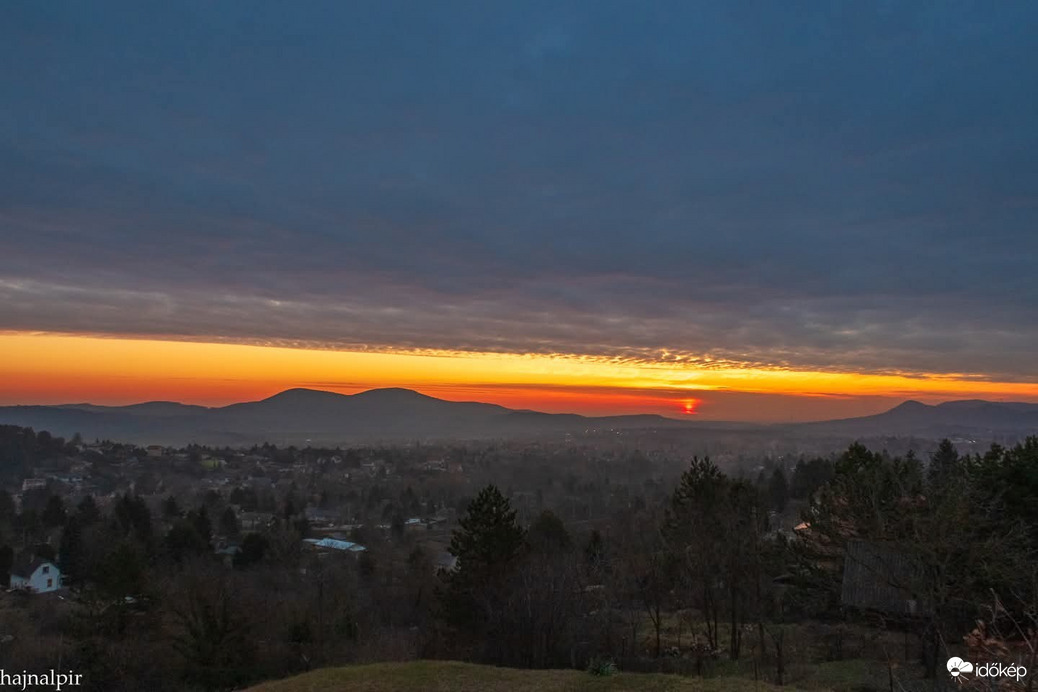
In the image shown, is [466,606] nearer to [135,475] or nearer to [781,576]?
[781,576]

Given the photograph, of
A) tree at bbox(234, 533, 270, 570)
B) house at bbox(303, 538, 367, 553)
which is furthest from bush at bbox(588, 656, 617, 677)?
house at bbox(303, 538, 367, 553)

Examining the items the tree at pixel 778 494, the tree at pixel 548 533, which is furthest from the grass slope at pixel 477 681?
the tree at pixel 778 494

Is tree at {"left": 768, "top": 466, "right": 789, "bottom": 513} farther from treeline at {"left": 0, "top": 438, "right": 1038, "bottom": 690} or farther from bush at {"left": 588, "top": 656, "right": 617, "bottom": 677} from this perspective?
bush at {"left": 588, "top": 656, "right": 617, "bottom": 677}

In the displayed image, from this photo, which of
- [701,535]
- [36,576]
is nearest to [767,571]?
[701,535]

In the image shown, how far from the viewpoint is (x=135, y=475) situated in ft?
358

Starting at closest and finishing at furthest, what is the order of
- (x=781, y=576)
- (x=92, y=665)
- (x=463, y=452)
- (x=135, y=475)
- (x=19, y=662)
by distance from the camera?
1. (x=92, y=665)
2. (x=19, y=662)
3. (x=781, y=576)
4. (x=135, y=475)
5. (x=463, y=452)

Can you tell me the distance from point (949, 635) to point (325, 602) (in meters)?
24.0

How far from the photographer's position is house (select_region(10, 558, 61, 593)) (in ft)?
135

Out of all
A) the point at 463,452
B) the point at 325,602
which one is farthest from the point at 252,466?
the point at 325,602

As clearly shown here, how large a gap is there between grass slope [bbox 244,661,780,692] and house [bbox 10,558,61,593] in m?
38.4

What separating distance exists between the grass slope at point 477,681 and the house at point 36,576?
3841 cm

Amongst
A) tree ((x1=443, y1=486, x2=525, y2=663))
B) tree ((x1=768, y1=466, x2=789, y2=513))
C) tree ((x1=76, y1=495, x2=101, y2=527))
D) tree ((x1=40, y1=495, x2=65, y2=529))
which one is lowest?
tree ((x1=40, y1=495, x2=65, y2=529))

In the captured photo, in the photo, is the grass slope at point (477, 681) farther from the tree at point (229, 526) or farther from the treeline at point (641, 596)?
the tree at point (229, 526)

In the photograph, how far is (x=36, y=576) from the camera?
138ft
